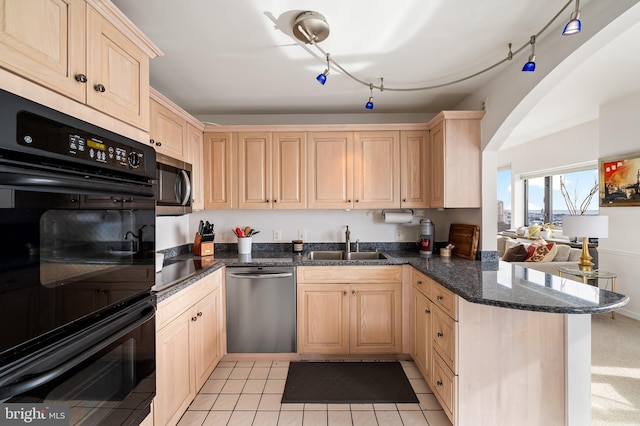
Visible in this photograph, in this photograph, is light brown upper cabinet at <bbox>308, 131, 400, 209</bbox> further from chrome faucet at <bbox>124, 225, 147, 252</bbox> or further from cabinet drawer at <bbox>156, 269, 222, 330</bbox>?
chrome faucet at <bbox>124, 225, 147, 252</bbox>

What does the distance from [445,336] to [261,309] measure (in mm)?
1490

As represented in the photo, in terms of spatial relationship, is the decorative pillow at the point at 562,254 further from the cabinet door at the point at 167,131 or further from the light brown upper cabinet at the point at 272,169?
the cabinet door at the point at 167,131

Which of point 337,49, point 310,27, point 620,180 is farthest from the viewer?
point 620,180

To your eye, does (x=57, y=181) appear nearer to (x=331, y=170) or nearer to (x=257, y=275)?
(x=257, y=275)

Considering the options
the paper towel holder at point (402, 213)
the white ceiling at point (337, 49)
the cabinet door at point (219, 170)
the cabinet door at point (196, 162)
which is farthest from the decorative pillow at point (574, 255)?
the cabinet door at point (196, 162)

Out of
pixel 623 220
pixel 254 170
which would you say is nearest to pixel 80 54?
pixel 254 170

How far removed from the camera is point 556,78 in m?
1.75

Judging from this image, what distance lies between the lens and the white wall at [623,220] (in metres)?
3.21

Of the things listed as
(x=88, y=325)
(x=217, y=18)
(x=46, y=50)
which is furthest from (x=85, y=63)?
(x=88, y=325)

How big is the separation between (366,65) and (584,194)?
4.54 meters

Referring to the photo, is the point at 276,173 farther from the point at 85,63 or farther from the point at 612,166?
the point at 612,166

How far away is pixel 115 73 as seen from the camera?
1.19m

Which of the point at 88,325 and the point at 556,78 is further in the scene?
the point at 556,78

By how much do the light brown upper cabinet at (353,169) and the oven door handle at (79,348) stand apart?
5.99 ft
